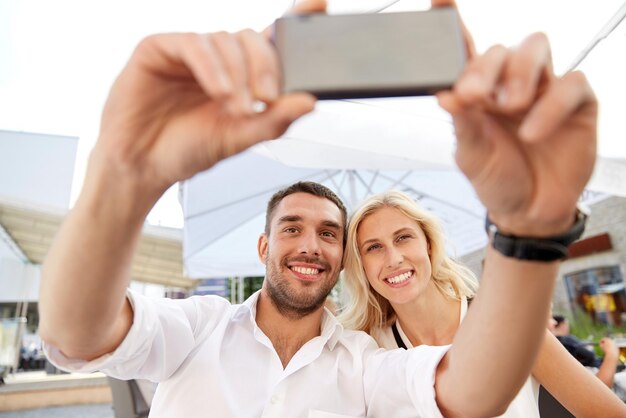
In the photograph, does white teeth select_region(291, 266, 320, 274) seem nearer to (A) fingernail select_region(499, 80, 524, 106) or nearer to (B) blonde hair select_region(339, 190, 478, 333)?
(B) blonde hair select_region(339, 190, 478, 333)

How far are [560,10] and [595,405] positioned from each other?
2.36m

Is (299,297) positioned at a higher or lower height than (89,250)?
lower

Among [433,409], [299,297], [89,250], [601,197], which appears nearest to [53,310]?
[89,250]

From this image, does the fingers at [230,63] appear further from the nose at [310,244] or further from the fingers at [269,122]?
the nose at [310,244]

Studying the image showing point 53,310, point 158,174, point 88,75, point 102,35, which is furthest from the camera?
point 88,75

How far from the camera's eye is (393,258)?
190 centimetres

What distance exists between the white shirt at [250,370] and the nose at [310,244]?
34 cm

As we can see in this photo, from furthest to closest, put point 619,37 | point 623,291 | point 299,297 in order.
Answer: point 623,291 → point 619,37 → point 299,297

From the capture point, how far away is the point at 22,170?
7805mm

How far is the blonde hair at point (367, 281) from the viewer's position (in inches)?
81.4

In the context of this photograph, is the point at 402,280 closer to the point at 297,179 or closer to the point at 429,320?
the point at 429,320

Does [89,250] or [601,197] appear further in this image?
[601,197]

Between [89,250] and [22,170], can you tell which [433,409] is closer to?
[89,250]

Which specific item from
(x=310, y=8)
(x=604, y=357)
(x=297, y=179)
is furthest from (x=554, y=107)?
(x=297, y=179)
